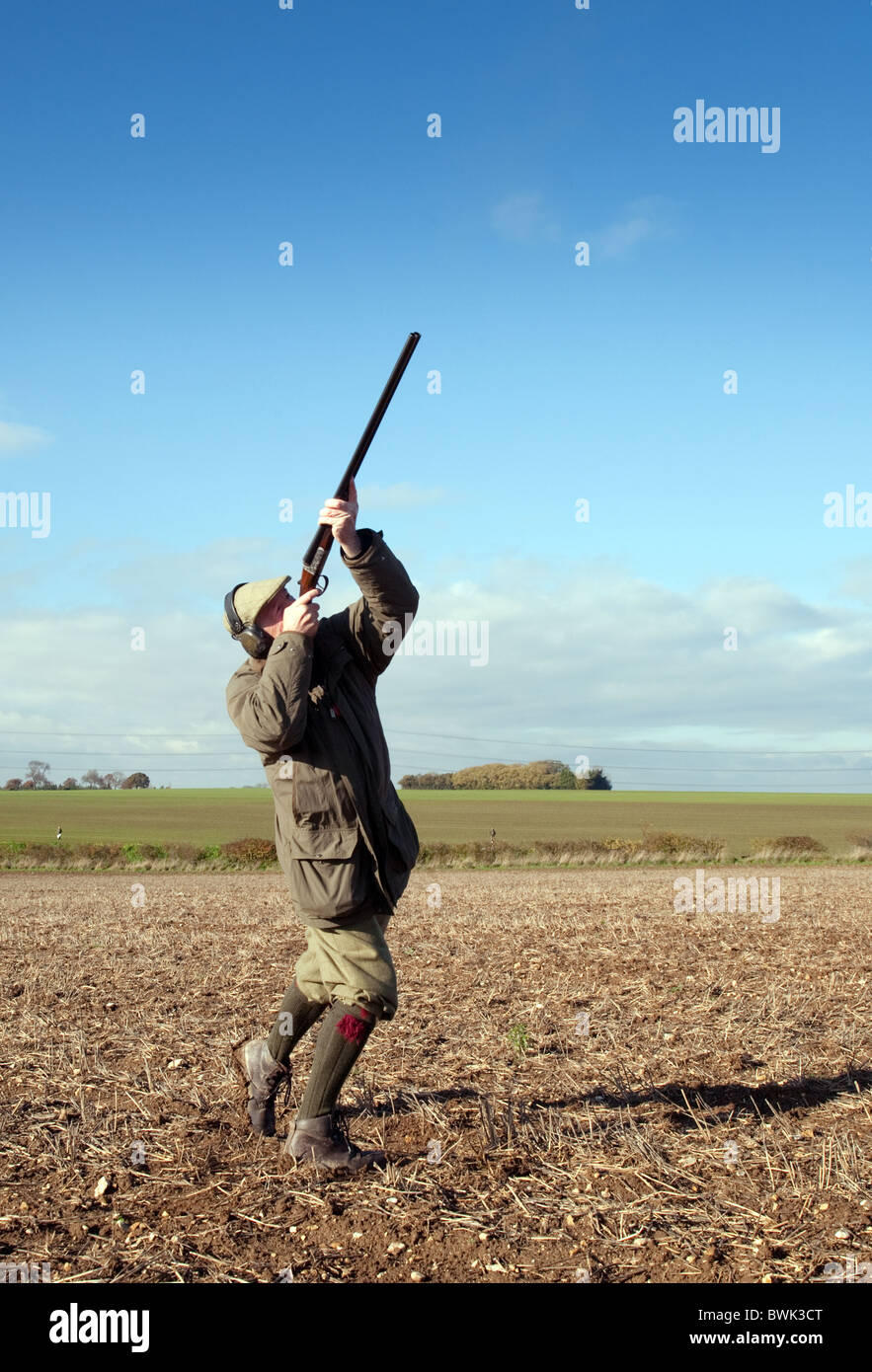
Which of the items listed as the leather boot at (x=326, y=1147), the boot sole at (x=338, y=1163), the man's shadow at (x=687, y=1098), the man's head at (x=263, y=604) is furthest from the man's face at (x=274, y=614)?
the man's shadow at (x=687, y=1098)

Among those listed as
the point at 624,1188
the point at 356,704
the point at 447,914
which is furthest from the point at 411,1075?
the point at 447,914

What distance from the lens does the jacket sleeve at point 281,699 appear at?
14.5 feet

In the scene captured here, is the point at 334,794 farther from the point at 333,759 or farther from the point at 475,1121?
the point at 475,1121

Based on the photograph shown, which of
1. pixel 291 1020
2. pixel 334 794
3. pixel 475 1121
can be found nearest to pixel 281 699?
pixel 334 794

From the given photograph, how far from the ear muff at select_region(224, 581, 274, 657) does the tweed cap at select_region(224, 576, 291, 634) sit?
0.03m

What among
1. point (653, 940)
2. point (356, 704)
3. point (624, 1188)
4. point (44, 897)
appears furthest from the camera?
point (44, 897)

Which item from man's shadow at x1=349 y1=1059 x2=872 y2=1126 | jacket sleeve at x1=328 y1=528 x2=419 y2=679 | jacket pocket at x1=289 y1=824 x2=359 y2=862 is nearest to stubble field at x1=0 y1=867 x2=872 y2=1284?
man's shadow at x1=349 y1=1059 x2=872 y2=1126

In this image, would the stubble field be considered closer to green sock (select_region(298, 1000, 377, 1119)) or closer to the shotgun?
green sock (select_region(298, 1000, 377, 1119))

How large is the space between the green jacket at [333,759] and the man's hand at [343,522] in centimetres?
4

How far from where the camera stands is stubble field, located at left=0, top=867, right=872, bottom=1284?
152 inches

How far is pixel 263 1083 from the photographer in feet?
16.5

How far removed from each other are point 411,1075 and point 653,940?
218 inches

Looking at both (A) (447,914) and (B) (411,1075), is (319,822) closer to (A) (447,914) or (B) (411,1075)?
(B) (411,1075)
